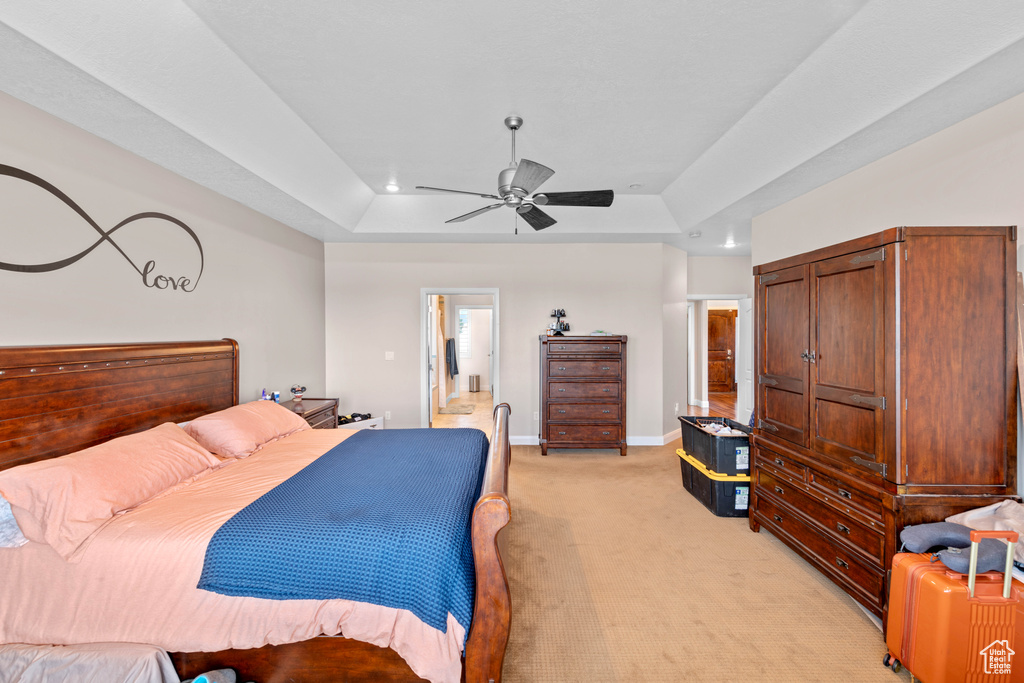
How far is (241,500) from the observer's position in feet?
6.21

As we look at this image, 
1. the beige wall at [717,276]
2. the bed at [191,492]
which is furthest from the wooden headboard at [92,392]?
the beige wall at [717,276]

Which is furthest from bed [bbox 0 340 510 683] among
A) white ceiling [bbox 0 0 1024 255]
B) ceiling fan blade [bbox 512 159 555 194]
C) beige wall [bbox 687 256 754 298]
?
beige wall [bbox 687 256 754 298]

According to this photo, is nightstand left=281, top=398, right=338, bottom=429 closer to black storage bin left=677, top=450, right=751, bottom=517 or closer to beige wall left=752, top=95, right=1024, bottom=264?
black storage bin left=677, top=450, right=751, bottom=517

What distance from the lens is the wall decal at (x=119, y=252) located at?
2070 mm

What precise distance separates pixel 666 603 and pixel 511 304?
380cm

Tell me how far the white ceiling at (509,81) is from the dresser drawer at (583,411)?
2559 millimetres

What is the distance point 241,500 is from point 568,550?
6.77 ft

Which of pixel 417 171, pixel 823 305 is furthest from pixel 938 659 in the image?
pixel 417 171

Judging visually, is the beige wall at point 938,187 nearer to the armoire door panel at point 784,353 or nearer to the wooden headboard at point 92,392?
the armoire door panel at point 784,353

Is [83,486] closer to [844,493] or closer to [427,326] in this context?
[844,493]

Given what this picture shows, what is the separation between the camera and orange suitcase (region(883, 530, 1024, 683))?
1546mm

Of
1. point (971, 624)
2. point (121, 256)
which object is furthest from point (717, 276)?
point (121, 256)

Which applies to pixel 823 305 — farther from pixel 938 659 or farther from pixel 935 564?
pixel 938 659

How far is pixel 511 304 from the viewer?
5410mm
